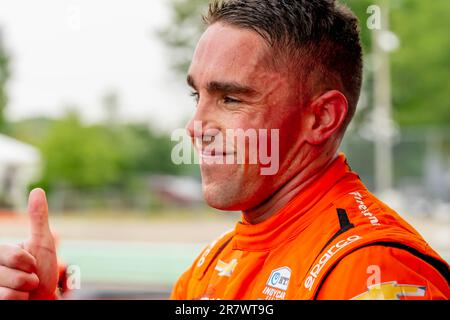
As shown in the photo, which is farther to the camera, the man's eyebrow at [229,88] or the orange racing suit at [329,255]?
the man's eyebrow at [229,88]

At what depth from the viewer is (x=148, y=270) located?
24.3ft

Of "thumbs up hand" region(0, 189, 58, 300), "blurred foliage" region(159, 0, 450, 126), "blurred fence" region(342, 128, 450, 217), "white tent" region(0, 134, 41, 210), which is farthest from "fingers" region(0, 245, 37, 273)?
"blurred foliage" region(159, 0, 450, 126)

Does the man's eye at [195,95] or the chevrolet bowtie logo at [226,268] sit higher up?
the man's eye at [195,95]

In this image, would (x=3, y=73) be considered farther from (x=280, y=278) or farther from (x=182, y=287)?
(x=280, y=278)

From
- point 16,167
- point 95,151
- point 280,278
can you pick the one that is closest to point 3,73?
point 16,167

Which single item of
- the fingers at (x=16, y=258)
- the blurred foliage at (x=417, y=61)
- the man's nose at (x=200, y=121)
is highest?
the blurred foliage at (x=417, y=61)

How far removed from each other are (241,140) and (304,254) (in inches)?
7.4

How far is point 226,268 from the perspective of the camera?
1062mm

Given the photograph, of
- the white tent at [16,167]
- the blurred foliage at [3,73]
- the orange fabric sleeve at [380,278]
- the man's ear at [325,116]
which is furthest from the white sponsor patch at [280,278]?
the white tent at [16,167]

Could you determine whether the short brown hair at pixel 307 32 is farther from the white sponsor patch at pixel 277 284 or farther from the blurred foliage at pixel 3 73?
the blurred foliage at pixel 3 73

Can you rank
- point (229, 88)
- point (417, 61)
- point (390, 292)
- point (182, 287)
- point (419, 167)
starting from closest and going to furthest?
point (390, 292)
point (229, 88)
point (182, 287)
point (419, 167)
point (417, 61)

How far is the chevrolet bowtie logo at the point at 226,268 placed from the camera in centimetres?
104

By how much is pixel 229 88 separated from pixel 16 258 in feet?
1.23
